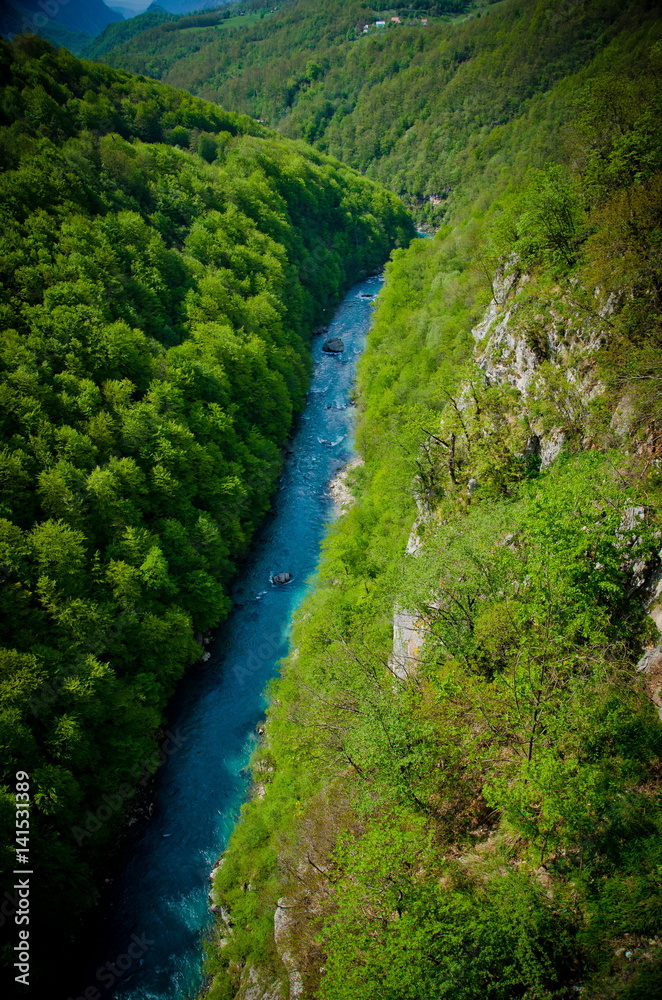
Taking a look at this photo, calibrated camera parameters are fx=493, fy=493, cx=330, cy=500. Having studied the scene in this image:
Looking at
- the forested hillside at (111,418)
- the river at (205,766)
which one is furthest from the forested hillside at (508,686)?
the forested hillside at (111,418)

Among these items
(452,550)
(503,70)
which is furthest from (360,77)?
(452,550)

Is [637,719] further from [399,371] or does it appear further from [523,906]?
[399,371]
